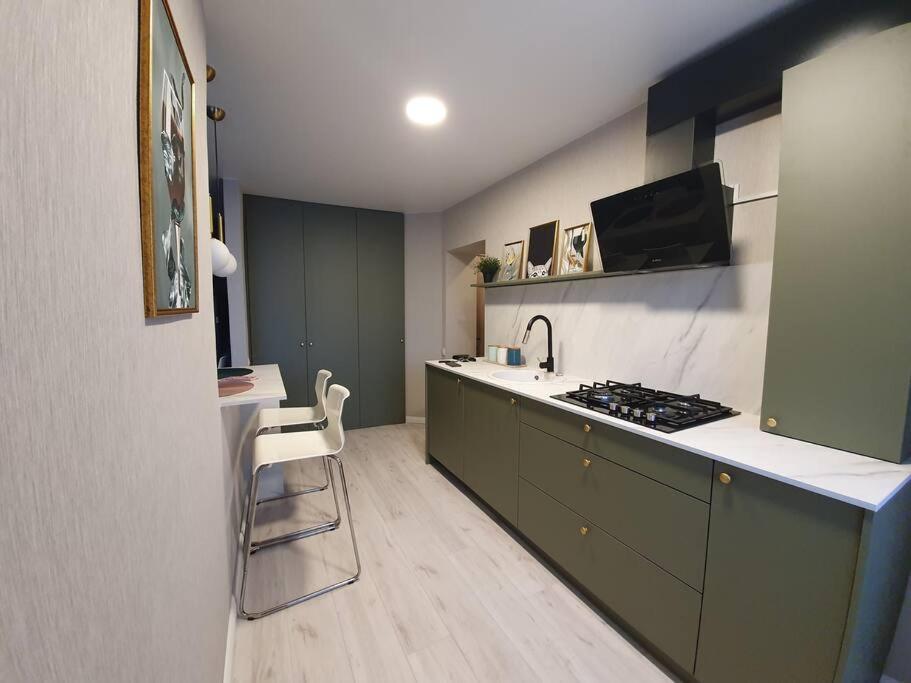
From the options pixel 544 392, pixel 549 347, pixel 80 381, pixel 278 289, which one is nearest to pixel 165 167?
pixel 80 381

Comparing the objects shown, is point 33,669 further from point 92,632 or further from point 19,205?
point 19,205

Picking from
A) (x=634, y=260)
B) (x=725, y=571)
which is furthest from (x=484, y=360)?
(x=725, y=571)

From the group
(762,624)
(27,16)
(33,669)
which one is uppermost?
(27,16)

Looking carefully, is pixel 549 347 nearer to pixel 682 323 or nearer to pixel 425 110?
pixel 682 323

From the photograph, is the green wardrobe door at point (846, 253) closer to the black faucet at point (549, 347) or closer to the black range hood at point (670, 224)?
the black range hood at point (670, 224)

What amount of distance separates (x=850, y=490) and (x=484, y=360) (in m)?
2.50

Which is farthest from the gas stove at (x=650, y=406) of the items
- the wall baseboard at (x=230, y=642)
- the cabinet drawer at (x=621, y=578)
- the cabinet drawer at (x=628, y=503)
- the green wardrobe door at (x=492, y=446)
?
the wall baseboard at (x=230, y=642)

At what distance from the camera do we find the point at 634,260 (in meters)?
1.88

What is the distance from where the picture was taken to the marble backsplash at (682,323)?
1594mm

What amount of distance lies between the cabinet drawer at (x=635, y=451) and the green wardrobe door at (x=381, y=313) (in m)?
2.70

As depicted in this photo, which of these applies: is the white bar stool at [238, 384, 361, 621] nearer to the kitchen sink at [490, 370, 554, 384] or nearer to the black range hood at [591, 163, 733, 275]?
the kitchen sink at [490, 370, 554, 384]

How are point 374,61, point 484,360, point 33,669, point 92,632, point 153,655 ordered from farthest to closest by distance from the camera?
point 484,360
point 374,61
point 153,655
point 92,632
point 33,669

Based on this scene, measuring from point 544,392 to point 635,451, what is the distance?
65 centimetres

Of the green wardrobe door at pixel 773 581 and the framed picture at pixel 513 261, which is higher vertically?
the framed picture at pixel 513 261
